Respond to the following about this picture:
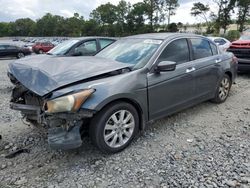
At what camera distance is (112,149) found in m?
3.36

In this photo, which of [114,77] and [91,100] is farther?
[114,77]

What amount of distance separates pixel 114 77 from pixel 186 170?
1479 millimetres

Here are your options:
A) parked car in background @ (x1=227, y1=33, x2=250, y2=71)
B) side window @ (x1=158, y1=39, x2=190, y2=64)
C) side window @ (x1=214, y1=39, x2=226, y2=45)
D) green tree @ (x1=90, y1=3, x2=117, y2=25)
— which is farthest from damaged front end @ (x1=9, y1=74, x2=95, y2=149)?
green tree @ (x1=90, y1=3, x2=117, y2=25)

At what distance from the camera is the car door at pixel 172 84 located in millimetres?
3712

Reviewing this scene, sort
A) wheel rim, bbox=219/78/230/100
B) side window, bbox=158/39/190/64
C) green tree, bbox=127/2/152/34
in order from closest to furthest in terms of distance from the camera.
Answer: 1. side window, bbox=158/39/190/64
2. wheel rim, bbox=219/78/230/100
3. green tree, bbox=127/2/152/34

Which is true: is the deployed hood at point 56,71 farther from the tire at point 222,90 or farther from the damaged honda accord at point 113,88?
the tire at point 222,90

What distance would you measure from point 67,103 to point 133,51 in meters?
1.60

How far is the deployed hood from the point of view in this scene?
3.12 meters

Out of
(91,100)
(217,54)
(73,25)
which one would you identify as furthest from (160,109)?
(73,25)

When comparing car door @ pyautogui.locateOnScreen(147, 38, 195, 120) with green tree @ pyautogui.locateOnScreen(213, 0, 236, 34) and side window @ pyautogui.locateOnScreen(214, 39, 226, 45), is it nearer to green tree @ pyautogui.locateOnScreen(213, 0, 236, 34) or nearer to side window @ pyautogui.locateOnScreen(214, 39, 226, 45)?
side window @ pyautogui.locateOnScreen(214, 39, 226, 45)

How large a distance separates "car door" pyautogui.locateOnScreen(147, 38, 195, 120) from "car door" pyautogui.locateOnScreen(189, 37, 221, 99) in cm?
19

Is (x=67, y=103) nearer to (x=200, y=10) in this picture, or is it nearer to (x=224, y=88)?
(x=224, y=88)

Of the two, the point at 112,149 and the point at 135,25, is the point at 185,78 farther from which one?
the point at 135,25

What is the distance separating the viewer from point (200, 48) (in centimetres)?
473
